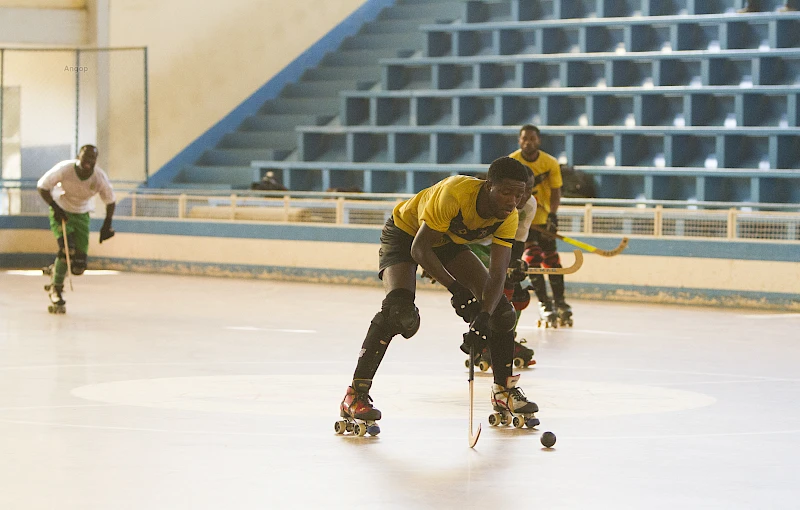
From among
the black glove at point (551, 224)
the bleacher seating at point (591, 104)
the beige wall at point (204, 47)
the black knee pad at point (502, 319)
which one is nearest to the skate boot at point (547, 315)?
the black glove at point (551, 224)

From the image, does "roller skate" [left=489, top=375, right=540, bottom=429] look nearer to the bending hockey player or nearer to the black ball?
the bending hockey player

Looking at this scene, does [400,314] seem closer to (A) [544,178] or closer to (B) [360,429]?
(B) [360,429]

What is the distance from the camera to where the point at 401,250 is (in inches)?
290

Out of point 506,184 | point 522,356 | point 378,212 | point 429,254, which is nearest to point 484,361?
point 522,356

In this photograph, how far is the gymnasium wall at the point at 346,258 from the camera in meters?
15.1

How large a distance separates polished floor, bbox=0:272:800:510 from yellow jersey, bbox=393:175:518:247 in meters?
1.02

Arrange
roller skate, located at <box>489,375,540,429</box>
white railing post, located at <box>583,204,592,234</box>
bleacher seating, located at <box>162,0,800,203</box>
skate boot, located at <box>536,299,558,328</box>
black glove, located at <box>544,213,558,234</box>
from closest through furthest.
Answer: roller skate, located at <box>489,375,540,429</box>
black glove, located at <box>544,213,558,234</box>
skate boot, located at <box>536,299,558,328</box>
white railing post, located at <box>583,204,592,234</box>
bleacher seating, located at <box>162,0,800,203</box>

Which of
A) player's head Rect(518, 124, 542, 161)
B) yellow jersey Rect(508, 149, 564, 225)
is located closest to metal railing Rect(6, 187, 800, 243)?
yellow jersey Rect(508, 149, 564, 225)

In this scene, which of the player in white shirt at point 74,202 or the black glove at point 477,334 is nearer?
the black glove at point 477,334

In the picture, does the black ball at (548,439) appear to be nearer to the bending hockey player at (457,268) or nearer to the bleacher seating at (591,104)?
the bending hockey player at (457,268)

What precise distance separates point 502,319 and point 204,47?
16.2 meters

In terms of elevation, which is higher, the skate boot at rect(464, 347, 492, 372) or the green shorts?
the green shorts

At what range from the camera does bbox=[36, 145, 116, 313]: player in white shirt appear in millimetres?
13312

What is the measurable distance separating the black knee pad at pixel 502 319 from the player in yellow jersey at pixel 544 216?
3.95 m
